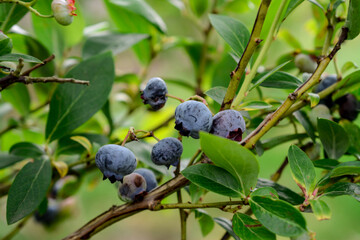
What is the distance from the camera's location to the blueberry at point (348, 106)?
2.60ft

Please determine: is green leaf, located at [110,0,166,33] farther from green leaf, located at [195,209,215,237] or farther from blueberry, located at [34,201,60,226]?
blueberry, located at [34,201,60,226]

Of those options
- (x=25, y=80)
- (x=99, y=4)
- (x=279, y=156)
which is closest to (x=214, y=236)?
(x=279, y=156)

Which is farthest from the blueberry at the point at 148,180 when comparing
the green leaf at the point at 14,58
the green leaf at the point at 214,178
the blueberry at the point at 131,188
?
the green leaf at the point at 14,58

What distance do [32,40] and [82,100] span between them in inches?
6.6

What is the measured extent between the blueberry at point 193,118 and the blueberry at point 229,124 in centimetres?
1

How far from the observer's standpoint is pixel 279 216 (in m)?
0.49

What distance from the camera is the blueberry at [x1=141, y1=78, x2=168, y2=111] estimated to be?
60 centimetres

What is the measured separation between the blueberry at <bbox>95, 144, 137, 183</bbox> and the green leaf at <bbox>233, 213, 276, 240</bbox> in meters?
0.16

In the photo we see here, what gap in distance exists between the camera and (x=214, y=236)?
2.34 m

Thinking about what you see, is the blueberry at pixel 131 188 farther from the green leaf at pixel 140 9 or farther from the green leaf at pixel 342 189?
the green leaf at pixel 140 9

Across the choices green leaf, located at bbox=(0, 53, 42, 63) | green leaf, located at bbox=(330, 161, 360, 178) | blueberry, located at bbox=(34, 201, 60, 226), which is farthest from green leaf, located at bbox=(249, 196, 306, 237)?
blueberry, located at bbox=(34, 201, 60, 226)

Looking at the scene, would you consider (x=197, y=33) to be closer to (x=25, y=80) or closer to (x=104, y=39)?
(x=104, y=39)

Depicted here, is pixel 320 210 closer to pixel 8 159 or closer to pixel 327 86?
pixel 327 86

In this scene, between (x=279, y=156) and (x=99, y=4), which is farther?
(x=99, y=4)
